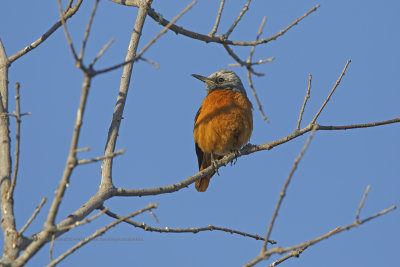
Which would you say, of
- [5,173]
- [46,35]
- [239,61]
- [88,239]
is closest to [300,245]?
[88,239]

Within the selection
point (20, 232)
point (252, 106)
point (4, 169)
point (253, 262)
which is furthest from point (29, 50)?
point (252, 106)

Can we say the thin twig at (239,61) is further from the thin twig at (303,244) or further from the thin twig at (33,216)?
the thin twig at (33,216)

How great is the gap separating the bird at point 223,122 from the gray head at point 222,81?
1.4 inches

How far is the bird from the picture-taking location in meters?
8.60

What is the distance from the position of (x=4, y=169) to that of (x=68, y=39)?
1.95m

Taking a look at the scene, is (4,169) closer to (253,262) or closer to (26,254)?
(26,254)

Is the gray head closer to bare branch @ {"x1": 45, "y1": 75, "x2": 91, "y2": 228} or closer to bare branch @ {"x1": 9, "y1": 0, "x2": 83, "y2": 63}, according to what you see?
bare branch @ {"x1": 9, "y1": 0, "x2": 83, "y2": 63}

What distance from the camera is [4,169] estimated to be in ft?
15.8

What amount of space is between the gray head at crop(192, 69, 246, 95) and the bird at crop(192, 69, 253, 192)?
0.12ft

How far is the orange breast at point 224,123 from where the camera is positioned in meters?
8.60

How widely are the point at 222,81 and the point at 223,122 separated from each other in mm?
1425

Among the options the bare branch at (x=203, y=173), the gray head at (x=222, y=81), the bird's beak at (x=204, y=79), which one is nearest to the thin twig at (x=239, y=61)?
the bare branch at (x=203, y=173)

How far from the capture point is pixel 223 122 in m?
8.58

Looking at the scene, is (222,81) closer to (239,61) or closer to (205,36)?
(205,36)
